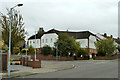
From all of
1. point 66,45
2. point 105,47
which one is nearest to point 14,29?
point 66,45

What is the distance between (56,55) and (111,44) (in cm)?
1684

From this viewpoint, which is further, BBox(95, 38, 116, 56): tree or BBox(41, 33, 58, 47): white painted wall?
BBox(41, 33, 58, 47): white painted wall

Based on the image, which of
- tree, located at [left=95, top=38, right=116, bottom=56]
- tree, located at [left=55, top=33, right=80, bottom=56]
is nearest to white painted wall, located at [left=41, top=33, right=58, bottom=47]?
tree, located at [left=95, top=38, right=116, bottom=56]

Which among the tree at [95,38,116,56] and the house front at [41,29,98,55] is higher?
the house front at [41,29,98,55]

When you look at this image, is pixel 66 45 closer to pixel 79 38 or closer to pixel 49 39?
pixel 79 38

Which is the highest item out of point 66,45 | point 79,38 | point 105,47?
point 79,38

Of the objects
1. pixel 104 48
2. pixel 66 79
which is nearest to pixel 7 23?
pixel 104 48

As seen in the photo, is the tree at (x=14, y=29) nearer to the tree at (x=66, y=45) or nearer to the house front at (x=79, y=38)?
the tree at (x=66, y=45)

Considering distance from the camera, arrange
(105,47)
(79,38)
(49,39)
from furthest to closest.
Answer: (49,39) < (79,38) < (105,47)

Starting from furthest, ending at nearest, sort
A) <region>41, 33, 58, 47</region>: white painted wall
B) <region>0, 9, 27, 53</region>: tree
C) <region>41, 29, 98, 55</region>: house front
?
<region>41, 33, 58, 47</region>: white painted wall, <region>41, 29, 98, 55</region>: house front, <region>0, 9, 27, 53</region>: tree

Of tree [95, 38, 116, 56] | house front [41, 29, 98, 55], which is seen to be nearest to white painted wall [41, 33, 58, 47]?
house front [41, 29, 98, 55]

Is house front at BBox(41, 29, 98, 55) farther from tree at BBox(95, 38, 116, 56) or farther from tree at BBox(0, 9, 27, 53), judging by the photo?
tree at BBox(0, 9, 27, 53)

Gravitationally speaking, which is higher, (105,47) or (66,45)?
(66,45)

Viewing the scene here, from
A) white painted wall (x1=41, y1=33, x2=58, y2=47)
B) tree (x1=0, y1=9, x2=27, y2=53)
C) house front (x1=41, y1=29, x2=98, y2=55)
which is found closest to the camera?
tree (x1=0, y1=9, x2=27, y2=53)
